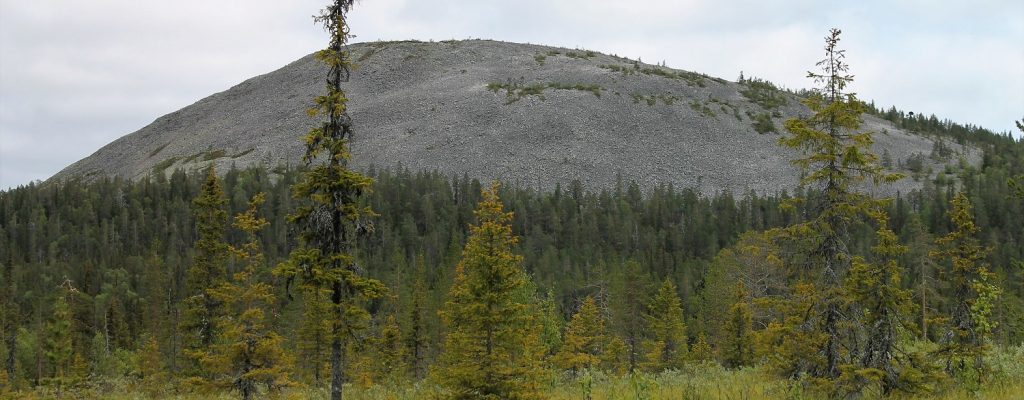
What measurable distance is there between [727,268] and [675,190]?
98749mm

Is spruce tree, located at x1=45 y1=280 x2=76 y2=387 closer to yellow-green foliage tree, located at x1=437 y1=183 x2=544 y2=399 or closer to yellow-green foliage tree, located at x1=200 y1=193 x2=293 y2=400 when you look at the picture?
yellow-green foliage tree, located at x1=200 y1=193 x2=293 y2=400

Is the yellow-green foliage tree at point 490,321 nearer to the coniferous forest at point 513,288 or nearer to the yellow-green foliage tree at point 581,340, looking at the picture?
the coniferous forest at point 513,288

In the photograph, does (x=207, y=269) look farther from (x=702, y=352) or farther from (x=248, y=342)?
(x=702, y=352)

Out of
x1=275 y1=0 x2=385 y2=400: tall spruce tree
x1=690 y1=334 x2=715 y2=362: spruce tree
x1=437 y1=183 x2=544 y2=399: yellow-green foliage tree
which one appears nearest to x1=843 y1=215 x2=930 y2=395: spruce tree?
x1=437 y1=183 x2=544 y2=399: yellow-green foliage tree

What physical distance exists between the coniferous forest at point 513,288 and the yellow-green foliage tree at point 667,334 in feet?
0.75

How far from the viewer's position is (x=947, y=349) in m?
17.8

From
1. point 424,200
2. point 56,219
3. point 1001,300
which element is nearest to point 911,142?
point 424,200

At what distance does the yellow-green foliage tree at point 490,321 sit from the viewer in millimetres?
19484

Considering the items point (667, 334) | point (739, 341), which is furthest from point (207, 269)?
point (667, 334)

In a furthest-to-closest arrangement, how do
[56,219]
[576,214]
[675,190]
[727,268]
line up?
[675,190] → [56,219] → [576,214] → [727,268]

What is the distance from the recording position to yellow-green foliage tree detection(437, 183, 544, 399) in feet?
63.9

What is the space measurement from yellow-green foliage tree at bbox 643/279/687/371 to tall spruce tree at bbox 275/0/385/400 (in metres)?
35.4

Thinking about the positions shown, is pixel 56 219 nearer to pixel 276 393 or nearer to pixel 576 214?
pixel 576 214

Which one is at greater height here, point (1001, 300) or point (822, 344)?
point (822, 344)
